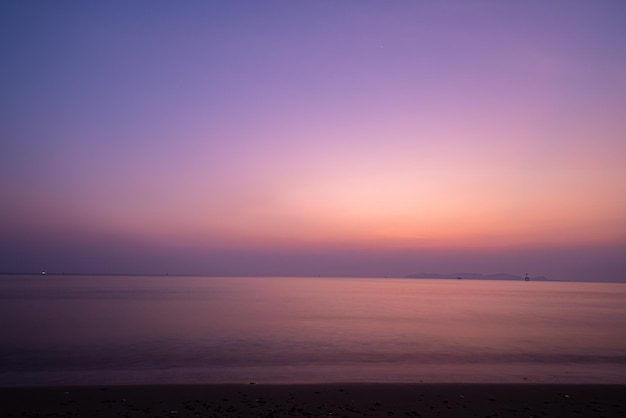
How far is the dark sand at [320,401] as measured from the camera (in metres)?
12.2

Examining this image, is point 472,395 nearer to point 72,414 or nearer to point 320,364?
point 320,364

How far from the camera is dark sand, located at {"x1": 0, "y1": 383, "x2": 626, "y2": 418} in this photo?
12180 millimetres

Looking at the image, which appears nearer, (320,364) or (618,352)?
(320,364)

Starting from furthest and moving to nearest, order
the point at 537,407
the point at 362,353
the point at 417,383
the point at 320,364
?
the point at 362,353 < the point at 320,364 < the point at 417,383 < the point at 537,407

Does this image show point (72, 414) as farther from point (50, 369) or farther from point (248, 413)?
point (50, 369)

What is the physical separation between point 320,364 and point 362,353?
4167 mm

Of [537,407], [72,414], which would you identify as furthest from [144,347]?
[537,407]

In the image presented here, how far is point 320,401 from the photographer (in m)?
13.5

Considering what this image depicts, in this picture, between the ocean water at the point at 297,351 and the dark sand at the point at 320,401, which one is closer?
the dark sand at the point at 320,401

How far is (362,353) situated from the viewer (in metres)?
25.7

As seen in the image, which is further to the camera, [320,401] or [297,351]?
[297,351]

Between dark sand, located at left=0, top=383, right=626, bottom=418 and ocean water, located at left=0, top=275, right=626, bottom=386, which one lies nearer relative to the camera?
dark sand, located at left=0, top=383, right=626, bottom=418

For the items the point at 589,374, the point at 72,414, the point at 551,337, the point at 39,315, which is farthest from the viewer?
the point at 39,315

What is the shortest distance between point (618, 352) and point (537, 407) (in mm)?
19229
